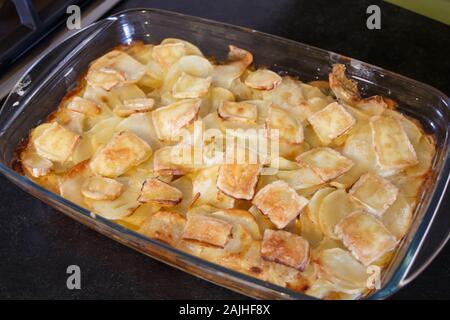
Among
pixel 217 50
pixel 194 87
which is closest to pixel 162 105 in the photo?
pixel 194 87

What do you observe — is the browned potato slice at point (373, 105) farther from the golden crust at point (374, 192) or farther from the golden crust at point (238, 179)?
the golden crust at point (238, 179)

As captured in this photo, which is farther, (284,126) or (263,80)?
(263,80)

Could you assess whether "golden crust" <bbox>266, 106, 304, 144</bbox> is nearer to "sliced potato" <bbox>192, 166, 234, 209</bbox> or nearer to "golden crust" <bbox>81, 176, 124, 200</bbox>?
"sliced potato" <bbox>192, 166, 234, 209</bbox>

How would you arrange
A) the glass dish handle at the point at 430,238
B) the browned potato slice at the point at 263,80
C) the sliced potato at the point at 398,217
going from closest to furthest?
1. the glass dish handle at the point at 430,238
2. the sliced potato at the point at 398,217
3. the browned potato slice at the point at 263,80

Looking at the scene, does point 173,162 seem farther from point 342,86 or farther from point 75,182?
point 342,86

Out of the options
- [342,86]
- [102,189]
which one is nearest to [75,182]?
[102,189]

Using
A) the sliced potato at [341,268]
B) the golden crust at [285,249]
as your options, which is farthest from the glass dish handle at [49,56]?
the sliced potato at [341,268]
